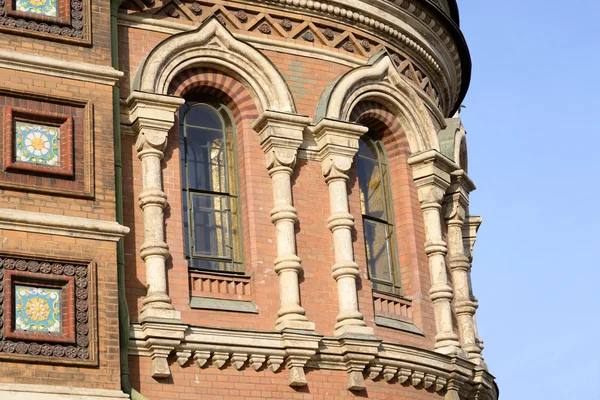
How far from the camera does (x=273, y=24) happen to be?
17.0 m

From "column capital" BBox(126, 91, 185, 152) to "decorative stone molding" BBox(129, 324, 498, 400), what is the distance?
2.22m

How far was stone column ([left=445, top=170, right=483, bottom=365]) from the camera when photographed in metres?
18.0

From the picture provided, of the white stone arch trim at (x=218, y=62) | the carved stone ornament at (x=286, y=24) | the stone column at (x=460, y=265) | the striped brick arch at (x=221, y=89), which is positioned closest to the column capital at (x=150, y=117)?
the white stone arch trim at (x=218, y=62)

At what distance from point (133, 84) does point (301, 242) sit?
8.93ft

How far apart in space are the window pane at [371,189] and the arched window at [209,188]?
203 cm

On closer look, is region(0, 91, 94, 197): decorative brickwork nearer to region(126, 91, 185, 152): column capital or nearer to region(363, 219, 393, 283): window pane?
region(126, 91, 185, 152): column capital

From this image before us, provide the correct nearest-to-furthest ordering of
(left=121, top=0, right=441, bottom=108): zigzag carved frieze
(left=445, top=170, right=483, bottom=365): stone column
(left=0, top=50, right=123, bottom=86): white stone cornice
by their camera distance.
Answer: (left=0, top=50, right=123, bottom=86): white stone cornice, (left=121, top=0, right=441, bottom=108): zigzag carved frieze, (left=445, top=170, right=483, bottom=365): stone column

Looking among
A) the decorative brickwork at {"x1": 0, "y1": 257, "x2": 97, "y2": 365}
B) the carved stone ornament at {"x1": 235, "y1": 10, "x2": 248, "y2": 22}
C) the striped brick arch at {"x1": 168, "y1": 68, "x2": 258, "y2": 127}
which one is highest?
the carved stone ornament at {"x1": 235, "y1": 10, "x2": 248, "y2": 22}

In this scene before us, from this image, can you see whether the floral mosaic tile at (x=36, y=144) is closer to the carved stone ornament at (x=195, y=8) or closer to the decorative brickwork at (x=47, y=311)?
the decorative brickwork at (x=47, y=311)

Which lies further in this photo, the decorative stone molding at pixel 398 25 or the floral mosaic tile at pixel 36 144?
the decorative stone molding at pixel 398 25


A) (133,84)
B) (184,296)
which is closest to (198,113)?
(133,84)

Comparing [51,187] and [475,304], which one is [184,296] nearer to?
[51,187]

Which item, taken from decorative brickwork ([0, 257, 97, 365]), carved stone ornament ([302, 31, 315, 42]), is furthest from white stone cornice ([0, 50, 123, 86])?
carved stone ornament ([302, 31, 315, 42])

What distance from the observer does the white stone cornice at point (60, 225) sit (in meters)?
13.8
